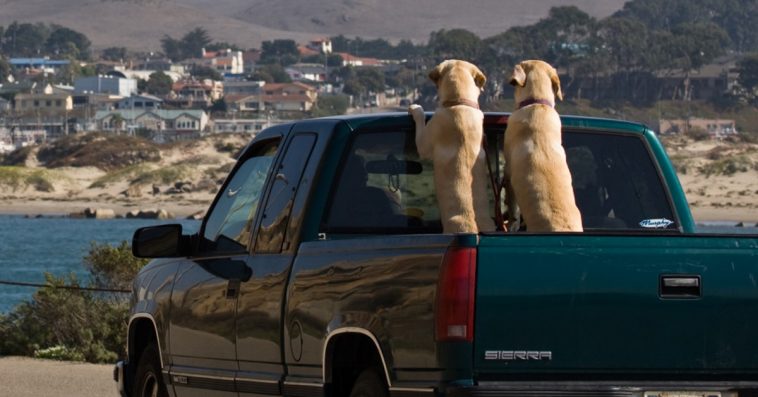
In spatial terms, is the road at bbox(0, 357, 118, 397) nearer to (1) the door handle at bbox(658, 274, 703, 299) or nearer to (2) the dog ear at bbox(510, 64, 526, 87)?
(2) the dog ear at bbox(510, 64, 526, 87)

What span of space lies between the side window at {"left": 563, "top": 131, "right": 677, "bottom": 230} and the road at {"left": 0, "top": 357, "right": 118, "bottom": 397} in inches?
216

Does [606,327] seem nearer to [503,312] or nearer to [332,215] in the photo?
[503,312]

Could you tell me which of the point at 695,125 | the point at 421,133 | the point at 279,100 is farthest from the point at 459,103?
the point at 279,100

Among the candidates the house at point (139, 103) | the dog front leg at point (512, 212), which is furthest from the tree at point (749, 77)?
the dog front leg at point (512, 212)

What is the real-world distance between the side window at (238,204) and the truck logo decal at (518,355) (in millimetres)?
2305

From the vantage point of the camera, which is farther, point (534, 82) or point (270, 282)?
point (534, 82)

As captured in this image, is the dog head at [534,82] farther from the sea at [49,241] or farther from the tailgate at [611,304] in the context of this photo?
the sea at [49,241]

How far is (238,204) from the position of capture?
26.7 ft

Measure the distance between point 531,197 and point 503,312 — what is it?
1.37m

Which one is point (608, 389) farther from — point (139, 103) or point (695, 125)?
point (139, 103)

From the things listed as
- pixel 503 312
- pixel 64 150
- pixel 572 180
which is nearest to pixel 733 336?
pixel 503 312

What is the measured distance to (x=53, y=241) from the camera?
6050 cm

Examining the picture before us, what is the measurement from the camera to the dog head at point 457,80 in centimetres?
738

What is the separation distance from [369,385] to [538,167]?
4.21ft
